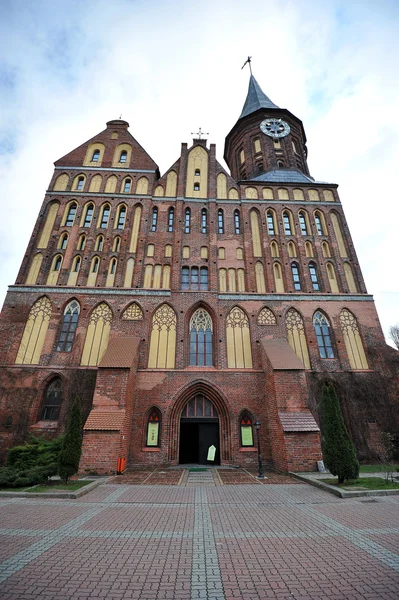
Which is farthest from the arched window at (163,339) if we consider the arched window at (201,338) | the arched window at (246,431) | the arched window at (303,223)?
the arched window at (303,223)

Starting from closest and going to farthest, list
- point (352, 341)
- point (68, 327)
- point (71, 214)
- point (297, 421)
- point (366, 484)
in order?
1. point (366, 484)
2. point (297, 421)
3. point (68, 327)
4. point (352, 341)
5. point (71, 214)

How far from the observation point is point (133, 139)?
21672 mm

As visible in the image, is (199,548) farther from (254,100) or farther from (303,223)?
(254,100)

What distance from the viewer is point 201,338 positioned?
16.0 m

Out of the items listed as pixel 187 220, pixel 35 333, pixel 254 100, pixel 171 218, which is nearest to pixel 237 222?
pixel 187 220

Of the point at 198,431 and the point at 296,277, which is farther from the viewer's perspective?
the point at 296,277

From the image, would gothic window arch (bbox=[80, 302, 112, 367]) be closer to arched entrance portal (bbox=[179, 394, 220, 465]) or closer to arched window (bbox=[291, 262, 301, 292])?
arched entrance portal (bbox=[179, 394, 220, 465])

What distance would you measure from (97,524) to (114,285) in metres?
12.6

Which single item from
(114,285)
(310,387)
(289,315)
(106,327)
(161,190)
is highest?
(161,190)

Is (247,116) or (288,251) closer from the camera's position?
(288,251)

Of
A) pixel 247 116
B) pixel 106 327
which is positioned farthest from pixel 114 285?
pixel 247 116

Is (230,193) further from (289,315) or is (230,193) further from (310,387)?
(310,387)

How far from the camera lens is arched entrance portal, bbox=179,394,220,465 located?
14.2m

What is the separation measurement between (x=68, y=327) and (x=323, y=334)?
1442 centimetres
